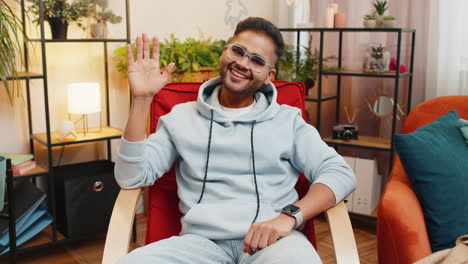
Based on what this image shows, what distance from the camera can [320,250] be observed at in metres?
2.62

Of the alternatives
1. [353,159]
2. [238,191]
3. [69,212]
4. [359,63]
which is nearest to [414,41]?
[359,63]

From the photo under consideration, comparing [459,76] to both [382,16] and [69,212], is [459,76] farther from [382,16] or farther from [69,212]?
[69,212]

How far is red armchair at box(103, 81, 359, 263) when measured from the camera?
1.41 metres

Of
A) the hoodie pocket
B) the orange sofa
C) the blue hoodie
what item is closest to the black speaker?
the blue hoodie

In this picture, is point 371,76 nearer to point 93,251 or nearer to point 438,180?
point 438,180

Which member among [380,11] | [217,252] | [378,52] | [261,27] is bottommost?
[217,252]

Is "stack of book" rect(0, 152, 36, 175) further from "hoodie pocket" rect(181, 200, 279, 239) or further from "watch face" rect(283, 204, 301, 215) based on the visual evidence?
"watch face" rect(283, 204, 301, 215)

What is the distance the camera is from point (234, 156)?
64.4 inches

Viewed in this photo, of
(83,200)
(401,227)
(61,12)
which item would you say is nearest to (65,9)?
(61,12)

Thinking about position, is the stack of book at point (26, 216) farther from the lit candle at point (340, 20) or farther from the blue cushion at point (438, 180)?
the lit candle at point (340, 20)

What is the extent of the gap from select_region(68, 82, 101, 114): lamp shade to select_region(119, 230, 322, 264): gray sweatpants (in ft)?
4.18

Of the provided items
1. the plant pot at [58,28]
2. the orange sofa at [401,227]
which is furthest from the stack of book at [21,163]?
the orange sofa at [401,227]

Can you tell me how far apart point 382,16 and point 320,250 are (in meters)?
1.25

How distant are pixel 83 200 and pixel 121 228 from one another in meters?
1.14
